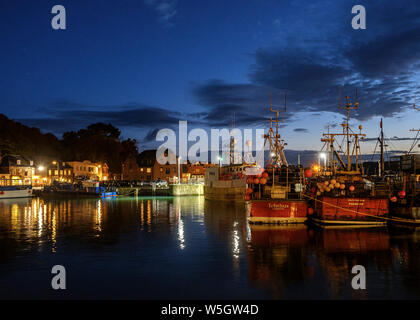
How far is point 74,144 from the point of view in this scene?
129 meters

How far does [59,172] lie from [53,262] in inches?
4067

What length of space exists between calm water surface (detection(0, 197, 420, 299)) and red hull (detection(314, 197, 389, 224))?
1664mm

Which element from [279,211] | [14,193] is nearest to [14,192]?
[14,193]

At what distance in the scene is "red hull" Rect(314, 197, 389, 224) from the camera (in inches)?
1170

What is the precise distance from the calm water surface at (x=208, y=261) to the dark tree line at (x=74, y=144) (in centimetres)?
8789

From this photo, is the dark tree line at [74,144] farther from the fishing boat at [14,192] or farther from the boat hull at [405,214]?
the boat hull at [405,214]

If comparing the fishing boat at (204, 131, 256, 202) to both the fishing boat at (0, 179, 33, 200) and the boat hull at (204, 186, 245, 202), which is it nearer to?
the boat hull at (204, 186, 245, 202)

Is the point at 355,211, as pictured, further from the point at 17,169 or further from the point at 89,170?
the point at 89,170

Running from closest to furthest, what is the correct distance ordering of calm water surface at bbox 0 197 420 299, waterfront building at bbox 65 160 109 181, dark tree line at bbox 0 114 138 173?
calm water surface at bbox 0 197 420 299 < dark tree line at bbox 0 114 138 173 < waterfront building at bbox 65 160 109 181

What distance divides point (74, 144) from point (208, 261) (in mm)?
119437

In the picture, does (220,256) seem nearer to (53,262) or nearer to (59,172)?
(53,262)

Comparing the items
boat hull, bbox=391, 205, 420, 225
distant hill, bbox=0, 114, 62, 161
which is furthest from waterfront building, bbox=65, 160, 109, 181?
boat hull, bbox=391, 205, 420, 225
